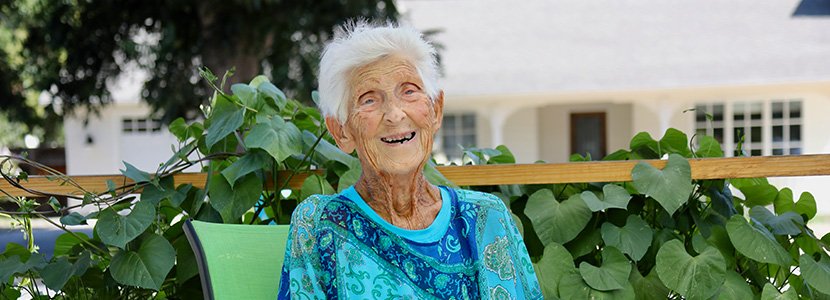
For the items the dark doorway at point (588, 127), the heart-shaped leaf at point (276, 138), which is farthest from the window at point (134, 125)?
Answer: the heart-shaped leaf at point (276, 138)

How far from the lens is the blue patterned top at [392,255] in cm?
154

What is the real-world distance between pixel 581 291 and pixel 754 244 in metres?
0.47

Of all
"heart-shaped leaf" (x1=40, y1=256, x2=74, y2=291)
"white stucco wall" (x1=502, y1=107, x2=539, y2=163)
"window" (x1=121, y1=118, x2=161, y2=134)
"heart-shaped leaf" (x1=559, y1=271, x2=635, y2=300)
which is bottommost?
"white stucco wall" (x1=502, y1=107, x2=539, y2=163)

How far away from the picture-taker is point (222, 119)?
7.55 feet

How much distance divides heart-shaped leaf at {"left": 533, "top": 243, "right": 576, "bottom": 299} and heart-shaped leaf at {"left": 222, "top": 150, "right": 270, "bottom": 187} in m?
0.78

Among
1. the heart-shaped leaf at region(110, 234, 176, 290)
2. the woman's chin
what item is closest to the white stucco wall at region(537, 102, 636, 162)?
the heart-shaped leaf at region(110, 234, 176, 290)

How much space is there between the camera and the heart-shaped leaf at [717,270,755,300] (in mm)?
2223

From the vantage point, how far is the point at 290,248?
1.56 meters

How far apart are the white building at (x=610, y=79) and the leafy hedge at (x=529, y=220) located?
9.75 m

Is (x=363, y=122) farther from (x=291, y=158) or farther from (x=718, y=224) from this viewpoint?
(x=718, y=224)

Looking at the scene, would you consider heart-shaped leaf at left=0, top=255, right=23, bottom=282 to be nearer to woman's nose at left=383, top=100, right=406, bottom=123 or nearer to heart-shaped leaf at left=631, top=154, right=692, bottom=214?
woman's nose at left=383, top=100, right=406, bottom=123

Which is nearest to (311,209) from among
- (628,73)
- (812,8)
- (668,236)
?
(668,236)

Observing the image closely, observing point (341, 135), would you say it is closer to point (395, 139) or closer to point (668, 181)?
point (395, 139)

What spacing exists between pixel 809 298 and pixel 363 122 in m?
1.49
